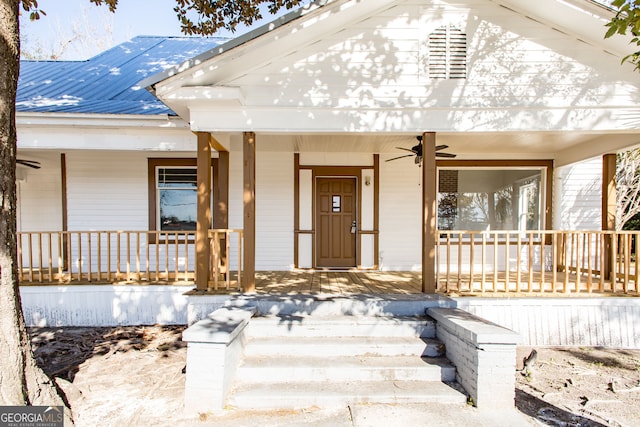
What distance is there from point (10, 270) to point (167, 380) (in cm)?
185

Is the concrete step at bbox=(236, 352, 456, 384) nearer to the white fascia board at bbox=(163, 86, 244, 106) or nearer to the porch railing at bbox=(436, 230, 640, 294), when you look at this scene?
the porch railing at bbox=(436, 230, 640, 294)

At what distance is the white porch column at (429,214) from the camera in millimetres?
4930

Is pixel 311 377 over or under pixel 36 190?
under

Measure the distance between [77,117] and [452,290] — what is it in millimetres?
6488

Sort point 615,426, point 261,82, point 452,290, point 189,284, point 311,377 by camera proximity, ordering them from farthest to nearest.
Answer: point 189,284
point 452,290
point 261,82
point 311,377
point 615,426

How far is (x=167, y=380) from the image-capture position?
3.83 meters

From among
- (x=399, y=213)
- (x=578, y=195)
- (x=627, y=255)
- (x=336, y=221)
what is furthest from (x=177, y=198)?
(x=578, y=195)

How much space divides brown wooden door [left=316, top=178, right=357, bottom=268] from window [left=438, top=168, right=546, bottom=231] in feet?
6.34

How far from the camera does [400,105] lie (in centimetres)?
493

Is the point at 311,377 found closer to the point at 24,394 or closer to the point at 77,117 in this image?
the point at 24,394

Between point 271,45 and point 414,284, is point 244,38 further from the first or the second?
point 414,284

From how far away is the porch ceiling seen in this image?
5.55m

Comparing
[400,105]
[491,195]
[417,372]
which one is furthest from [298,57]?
[491,195]

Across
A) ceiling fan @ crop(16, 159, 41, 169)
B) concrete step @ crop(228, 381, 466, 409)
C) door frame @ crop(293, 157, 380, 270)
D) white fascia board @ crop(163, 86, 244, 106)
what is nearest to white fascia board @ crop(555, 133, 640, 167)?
door frame @ crop(293, 157, 380, 270)
